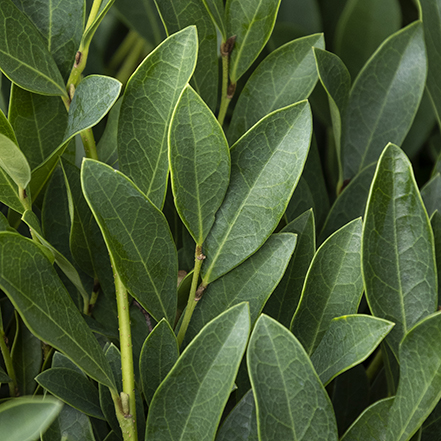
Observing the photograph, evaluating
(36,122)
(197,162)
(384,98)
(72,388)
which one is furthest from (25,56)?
(384,98)

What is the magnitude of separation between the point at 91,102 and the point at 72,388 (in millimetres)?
234

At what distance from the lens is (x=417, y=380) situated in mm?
351

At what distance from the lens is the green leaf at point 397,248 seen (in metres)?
0.38

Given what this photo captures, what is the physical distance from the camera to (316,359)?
40 cm

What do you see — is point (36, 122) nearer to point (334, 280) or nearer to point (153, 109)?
point (153, 109)

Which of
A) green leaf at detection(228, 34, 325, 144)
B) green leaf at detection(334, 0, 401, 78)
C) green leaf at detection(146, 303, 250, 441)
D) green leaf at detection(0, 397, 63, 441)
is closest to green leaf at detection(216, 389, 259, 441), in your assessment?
green leaf at detection(146, 303, 250, 441)

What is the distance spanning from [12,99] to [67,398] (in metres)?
0.27

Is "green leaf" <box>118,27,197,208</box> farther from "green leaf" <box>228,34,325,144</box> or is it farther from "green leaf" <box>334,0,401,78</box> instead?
"green leaf" <box>334,0,401,78</box>

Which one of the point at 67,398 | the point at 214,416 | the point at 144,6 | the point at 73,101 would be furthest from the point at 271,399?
the point at 144,6

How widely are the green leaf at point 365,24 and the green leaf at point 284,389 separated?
0.47 meters

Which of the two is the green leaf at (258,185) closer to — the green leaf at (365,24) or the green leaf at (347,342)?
the green leaf at (347,342)

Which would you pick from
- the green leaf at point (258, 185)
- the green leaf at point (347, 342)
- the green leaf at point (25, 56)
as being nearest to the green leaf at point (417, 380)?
the green leaf at point (347, 342)

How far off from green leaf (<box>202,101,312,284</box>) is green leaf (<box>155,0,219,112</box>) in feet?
0.44

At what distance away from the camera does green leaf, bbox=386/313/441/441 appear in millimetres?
339
